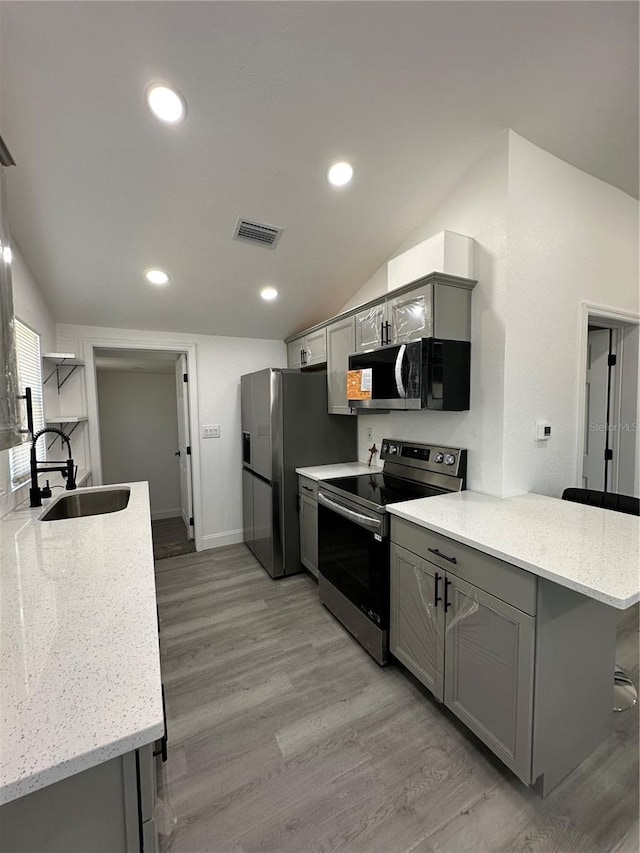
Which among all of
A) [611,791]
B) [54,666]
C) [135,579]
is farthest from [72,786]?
[611,791]

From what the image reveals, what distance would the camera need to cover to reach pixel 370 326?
2564 mm

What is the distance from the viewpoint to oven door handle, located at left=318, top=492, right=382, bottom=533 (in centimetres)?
196

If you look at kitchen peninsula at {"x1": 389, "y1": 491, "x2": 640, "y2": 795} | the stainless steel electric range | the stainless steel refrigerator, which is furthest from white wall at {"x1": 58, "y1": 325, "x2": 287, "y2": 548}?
kitchen peninsula at {"x1": 389, "y1": 491, "x2": 640, "y2": 795}

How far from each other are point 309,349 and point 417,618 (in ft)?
8.12

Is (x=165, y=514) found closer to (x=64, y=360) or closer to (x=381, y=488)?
(x=64, y=360)

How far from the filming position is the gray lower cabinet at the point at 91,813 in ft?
1.96

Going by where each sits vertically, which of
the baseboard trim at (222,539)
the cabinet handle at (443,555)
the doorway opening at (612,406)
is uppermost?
the doorway opening at (612,406)

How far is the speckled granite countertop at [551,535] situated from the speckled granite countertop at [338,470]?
0.87m

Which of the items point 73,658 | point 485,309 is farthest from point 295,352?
point 73,658

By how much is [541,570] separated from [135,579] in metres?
1.31

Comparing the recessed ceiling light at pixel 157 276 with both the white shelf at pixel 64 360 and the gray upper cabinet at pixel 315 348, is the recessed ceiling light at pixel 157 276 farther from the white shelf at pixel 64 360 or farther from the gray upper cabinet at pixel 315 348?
the gray upper cabinet at pixel 315 348

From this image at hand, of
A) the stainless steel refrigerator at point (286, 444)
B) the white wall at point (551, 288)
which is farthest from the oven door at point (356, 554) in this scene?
the white wall at point (551, 288)

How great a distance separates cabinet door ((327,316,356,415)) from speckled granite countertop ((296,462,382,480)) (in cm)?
47

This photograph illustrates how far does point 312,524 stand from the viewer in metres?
2.86
